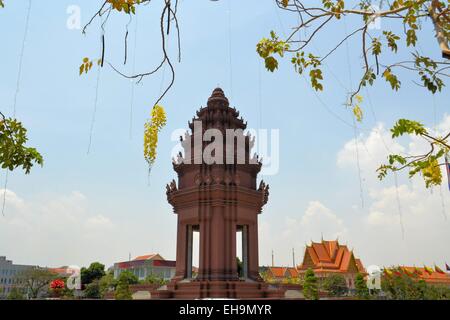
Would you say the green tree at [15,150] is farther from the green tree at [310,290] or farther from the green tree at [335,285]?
the green tree at [335,285]

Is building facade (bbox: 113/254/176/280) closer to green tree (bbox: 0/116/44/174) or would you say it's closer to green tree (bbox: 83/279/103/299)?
green tree (bbox: 83/279/103/299)

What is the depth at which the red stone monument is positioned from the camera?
19.4 metres

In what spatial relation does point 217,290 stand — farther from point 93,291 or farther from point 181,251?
point 93,291

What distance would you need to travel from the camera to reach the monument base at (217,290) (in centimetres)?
1852

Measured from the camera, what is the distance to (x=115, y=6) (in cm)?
418

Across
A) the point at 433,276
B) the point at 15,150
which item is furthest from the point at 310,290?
the point at 433,276

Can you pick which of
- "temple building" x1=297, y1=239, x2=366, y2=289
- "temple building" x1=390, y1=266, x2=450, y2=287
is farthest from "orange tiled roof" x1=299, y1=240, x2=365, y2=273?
"temple building" x1=390, y1=266, x2=450, y2=287

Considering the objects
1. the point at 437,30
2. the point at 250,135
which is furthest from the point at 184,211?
the point at 437,30

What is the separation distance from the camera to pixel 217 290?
728 inches

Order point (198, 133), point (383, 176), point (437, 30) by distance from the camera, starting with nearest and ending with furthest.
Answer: point (437, 30)
point (383, 176)
point (198, 133)

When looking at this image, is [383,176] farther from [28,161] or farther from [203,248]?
[203,248]

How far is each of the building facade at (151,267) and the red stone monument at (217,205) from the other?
5409 centimetres

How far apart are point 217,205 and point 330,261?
44.7 metres
